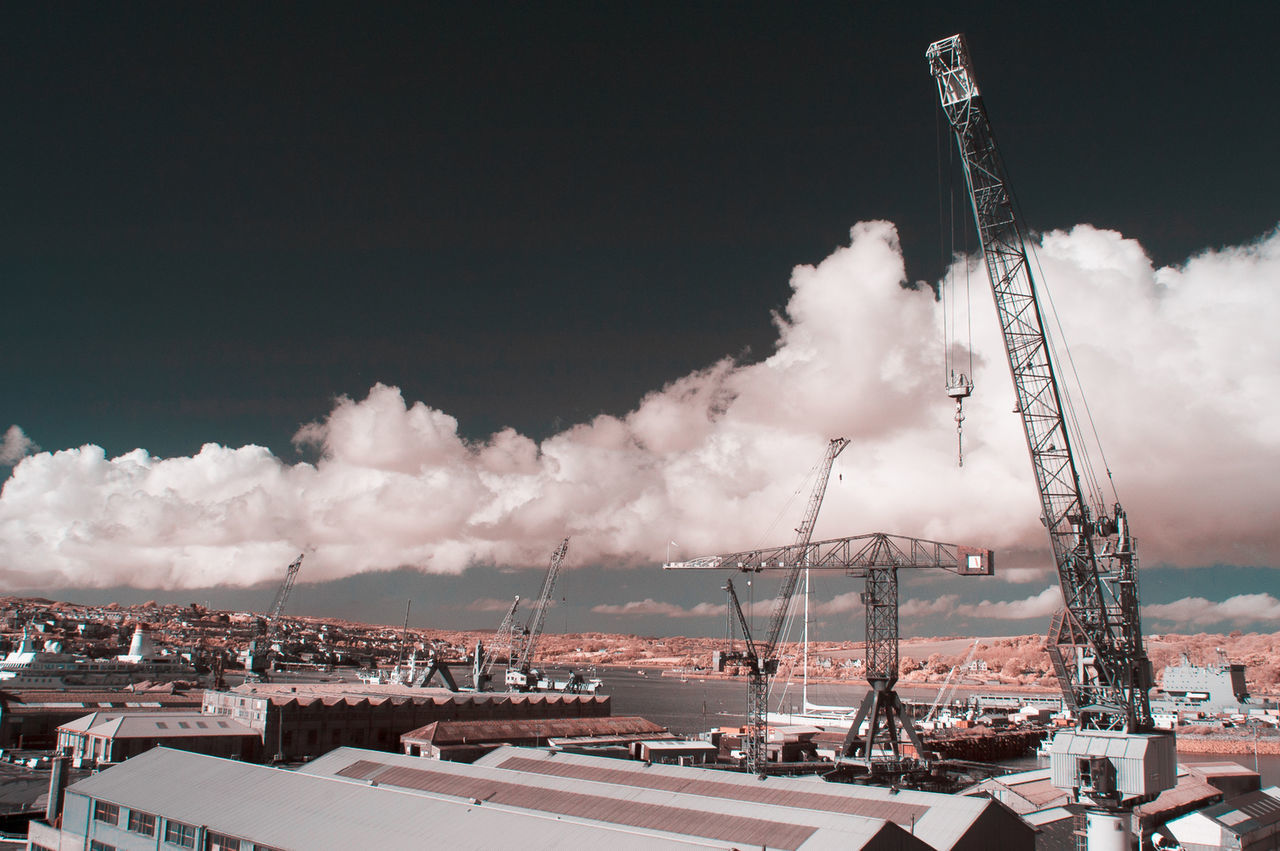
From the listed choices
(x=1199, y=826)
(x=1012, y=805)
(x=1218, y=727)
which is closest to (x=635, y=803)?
(x=1012, y=805)

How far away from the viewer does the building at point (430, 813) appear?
81.5 feet

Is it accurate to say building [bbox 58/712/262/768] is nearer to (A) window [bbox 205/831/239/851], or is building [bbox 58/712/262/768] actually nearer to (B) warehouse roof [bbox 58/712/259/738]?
(B) warehouse roof [bbox 58/712/259/738]

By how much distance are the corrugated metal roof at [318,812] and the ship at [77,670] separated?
11054 centimetres

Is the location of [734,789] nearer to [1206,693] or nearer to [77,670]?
[77,670]

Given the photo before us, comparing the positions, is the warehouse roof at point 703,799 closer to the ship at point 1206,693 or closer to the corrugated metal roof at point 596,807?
the corrugated metal roof at point 596,807

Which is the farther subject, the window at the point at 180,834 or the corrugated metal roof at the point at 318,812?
the window at the point at 180,834

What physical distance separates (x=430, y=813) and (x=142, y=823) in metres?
14.1

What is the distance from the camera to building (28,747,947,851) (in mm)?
24844

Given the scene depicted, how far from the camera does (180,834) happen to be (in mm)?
31031

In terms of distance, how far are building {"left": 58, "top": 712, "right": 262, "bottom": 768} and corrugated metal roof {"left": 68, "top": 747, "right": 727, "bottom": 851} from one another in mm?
22976

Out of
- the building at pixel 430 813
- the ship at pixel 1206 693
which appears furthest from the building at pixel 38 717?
the ship at pixel 1206 693

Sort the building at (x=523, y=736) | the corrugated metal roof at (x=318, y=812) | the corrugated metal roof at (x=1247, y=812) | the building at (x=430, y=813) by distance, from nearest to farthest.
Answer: the corrugated metal roof at (x=318, y=812) < the building at (x=430, y=813) < the corrugated metal roof at (x=1247, y=812) < the building at (x=523, y=736)

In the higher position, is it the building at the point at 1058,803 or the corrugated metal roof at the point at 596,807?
the corrugated metal roof at the point at 596,807

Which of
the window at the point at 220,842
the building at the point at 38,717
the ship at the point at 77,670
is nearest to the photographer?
the window at the point at 220,842
